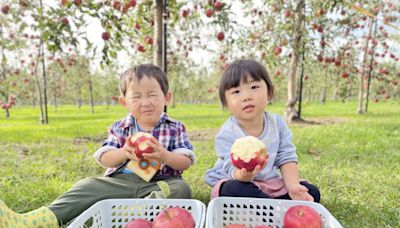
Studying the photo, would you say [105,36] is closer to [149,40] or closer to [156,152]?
[149,40]

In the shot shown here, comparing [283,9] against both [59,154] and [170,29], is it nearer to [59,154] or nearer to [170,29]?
[170,29]

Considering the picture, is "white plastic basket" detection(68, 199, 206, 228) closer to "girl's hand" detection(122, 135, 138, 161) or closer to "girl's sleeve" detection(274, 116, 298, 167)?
"girl's hand" detection(122, 135, 138, 161)

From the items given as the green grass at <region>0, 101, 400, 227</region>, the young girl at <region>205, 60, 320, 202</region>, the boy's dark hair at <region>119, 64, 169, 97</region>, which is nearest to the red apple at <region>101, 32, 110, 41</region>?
the boy's dark hair at <region>119, 64, 169, 97</region>

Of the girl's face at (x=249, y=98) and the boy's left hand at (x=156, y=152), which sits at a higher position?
the girl's face at (x=249, y=98)

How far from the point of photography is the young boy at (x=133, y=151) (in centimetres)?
206

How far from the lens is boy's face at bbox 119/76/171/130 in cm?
216

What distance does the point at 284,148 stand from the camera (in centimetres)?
224

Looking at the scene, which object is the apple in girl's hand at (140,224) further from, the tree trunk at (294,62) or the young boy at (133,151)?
the tree trunk at (294,62)

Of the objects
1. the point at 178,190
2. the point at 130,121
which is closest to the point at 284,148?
the point at 178,190

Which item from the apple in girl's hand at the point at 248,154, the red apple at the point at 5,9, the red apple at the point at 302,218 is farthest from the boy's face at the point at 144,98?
the red apple at the point at 5,9

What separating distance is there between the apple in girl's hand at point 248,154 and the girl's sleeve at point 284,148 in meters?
0.46

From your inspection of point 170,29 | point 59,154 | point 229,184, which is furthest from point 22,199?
point 170,29

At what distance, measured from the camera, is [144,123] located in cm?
239

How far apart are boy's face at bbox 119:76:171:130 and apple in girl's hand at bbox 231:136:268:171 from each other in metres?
0.67
